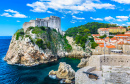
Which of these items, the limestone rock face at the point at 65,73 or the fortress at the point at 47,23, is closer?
the limestone rock face at the point at 65,73

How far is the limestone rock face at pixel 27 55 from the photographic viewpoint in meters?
26.5

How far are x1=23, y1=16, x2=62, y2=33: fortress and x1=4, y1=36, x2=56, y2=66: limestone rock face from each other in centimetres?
748

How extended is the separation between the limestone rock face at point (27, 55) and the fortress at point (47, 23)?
24.5 ft

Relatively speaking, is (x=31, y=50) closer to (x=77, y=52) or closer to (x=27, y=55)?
(x=27, y=55)

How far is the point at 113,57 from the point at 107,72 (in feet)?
26.7

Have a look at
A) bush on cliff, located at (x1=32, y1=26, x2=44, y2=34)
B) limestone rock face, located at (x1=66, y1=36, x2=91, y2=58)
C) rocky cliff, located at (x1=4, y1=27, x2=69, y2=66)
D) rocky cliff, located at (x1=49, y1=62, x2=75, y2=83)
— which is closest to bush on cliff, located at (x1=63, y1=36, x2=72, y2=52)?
limestone rock face, located at (x1=66, y1=36, x2=91, y2=58)

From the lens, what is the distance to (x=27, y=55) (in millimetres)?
26672

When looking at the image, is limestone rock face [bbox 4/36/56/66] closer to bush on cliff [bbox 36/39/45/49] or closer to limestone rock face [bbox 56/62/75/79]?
bush on cliff [bbox 36/39/45/49]

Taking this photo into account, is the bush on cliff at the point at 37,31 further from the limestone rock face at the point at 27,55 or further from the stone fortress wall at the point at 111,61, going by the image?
the stone fortress wall at the point at 111,61

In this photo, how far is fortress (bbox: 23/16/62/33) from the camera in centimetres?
3547

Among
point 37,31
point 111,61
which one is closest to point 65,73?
point 111,61

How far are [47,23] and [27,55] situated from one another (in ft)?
52.2

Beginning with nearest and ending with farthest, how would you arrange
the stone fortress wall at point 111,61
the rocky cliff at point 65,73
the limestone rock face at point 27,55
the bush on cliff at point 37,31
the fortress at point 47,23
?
1. the stone fortress wall at point 111,61
2. the rocky cliff at point 65,73
3. the limestone rock face at point 27,55
4. the bush on cliff at point 37,31
5. the fortress at point 47,23

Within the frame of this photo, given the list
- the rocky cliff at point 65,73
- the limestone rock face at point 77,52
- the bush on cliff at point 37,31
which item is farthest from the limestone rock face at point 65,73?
the bush on cliff at point 37,31
